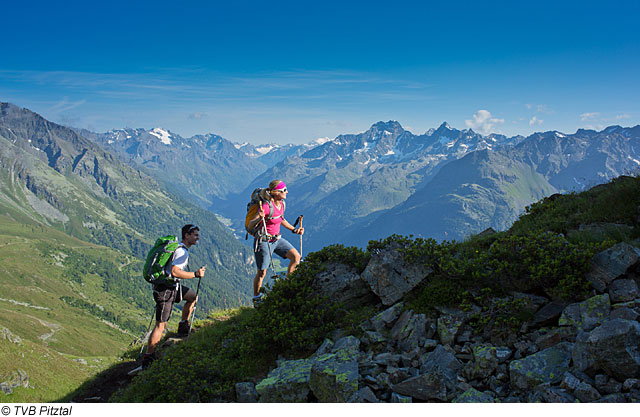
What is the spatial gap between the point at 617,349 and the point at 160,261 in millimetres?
9837

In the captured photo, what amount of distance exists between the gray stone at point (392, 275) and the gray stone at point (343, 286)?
1.04 feet

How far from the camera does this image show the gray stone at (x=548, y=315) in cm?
708

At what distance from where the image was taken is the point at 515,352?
6.49 metres

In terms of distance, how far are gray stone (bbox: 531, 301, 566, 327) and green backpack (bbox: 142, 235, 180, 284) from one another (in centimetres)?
880

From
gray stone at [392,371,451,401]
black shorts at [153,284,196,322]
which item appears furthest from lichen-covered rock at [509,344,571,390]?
black shorts at [153,284,196,322]

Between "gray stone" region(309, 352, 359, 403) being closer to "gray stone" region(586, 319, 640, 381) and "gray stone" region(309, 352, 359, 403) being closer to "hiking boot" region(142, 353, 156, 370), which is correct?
"gray stone" region(586, 319, 640, 381)

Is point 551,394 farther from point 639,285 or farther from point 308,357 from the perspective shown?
point 308,357

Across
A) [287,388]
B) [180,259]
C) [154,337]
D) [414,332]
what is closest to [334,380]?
[287,388]

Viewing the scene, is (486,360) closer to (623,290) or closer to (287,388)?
(623,290)

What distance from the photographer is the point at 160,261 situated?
9.81 meters

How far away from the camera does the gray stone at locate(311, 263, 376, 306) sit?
952 centimetres

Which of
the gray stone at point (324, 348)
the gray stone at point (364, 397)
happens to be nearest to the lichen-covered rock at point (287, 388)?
the gray stone at point (324, 348)

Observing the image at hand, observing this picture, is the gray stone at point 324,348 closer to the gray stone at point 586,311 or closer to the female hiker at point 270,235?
the female hiker at point 270,235
